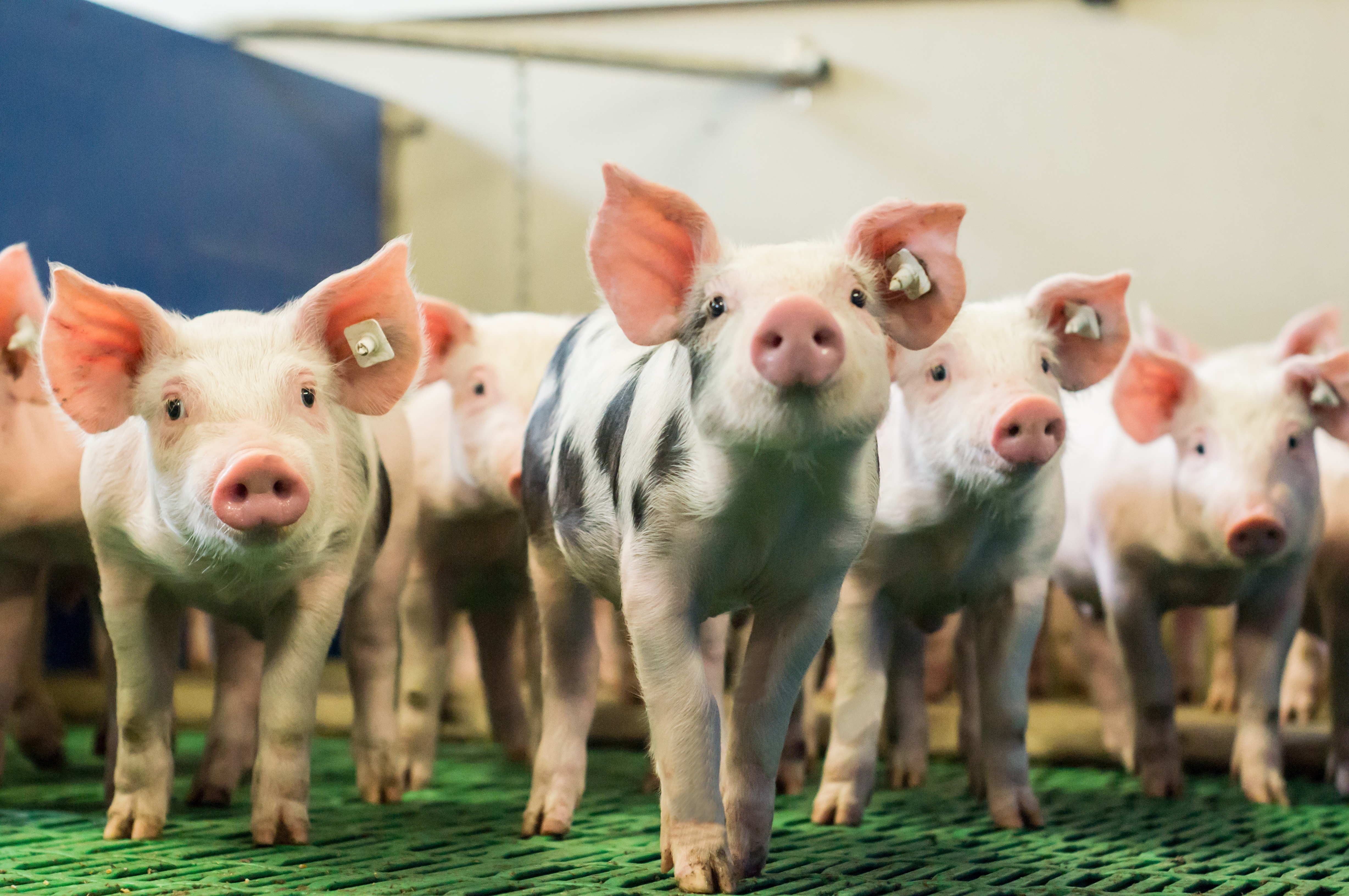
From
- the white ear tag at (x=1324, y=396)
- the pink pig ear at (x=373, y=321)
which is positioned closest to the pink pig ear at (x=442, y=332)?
the pink pig ear at (x=373, y=321)

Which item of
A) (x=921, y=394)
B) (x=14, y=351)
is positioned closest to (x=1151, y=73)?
(x=921, y=394)

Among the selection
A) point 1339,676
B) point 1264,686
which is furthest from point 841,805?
point 1339,676

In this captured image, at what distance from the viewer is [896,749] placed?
354 cm

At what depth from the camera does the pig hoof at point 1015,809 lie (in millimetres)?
2945

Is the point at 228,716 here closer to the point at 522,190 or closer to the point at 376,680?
the point at 376,680

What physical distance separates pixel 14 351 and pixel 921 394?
2064 mm

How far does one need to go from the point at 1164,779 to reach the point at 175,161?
4.03 metres

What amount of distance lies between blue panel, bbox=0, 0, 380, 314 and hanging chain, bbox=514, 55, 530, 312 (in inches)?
26.8

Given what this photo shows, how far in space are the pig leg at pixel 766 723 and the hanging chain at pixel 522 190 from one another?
386 centimetres

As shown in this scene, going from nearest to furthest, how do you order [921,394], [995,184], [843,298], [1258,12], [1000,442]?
[843,298]
[1000,442]
[921,394]
[1258,12]
[995,184]

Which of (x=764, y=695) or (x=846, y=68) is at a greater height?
(x=846, y=68)

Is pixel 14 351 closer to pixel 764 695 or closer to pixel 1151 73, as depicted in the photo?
pixel 764 695

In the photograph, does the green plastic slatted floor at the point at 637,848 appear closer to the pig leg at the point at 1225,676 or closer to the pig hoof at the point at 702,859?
the pig hoof at the point at 702,859

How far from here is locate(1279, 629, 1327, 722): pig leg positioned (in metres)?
4.41
